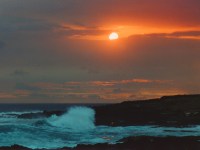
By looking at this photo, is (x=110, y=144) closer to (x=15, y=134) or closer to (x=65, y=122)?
(x=15, y=134)

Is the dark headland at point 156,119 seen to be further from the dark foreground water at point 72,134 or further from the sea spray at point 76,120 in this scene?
the dark foreground water at point 72,134

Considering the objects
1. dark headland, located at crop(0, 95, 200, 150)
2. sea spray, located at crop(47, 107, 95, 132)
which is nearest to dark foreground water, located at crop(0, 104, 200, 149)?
sea spray, located at crop(47, 107, 95, 132)

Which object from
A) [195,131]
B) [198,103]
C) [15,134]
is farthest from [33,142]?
[198,103]

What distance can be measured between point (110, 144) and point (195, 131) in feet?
35.0

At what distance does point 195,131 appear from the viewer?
4144cm

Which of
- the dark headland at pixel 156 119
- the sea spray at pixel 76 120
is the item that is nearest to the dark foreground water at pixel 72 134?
the sea spray at pixel 76 120

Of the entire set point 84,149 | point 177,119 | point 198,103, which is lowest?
point 84,149

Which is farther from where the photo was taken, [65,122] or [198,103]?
[198,103]

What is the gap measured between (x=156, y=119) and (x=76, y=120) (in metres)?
8.36

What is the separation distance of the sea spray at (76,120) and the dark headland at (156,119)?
107 centimetres

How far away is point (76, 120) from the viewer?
2071 inches

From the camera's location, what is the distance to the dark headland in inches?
1292

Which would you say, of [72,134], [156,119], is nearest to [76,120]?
[156,119]

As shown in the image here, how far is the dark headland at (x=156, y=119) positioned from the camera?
3281 centimetres
